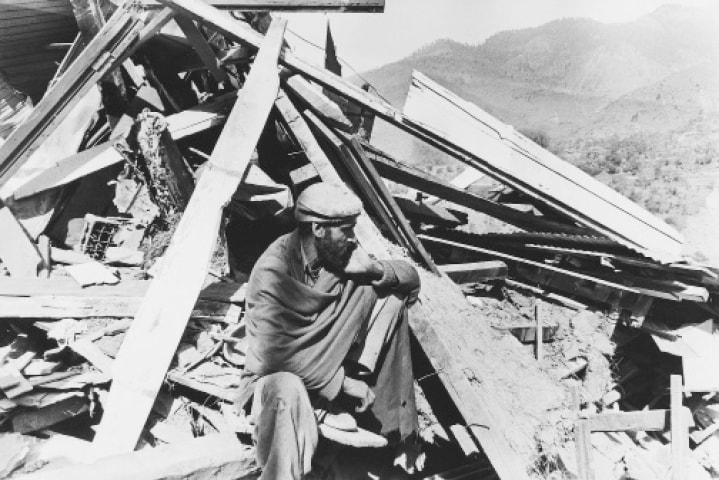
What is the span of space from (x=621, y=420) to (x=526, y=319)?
1137 mm

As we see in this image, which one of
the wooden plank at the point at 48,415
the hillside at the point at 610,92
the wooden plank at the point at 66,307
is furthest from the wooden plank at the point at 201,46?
the hillside at the point at 610,92

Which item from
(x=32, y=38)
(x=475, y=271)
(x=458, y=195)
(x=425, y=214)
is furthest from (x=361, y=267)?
(x=32, y=38)

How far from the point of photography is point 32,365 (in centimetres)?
267

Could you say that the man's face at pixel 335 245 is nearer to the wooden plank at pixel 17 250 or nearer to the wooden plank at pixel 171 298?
the wooden plank at pixel 171 298

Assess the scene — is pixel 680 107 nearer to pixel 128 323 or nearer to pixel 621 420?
pixel 621 420

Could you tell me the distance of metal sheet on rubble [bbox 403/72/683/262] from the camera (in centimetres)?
365

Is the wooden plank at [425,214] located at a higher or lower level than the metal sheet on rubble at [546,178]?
lower

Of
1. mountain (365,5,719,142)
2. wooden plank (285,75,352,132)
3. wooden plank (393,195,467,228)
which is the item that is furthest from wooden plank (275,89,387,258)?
mountain (365,5,719,142)

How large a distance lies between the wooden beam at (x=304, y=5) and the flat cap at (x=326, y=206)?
2.19 m

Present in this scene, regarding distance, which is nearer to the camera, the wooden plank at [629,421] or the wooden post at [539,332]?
the wooden plank at [629,421]

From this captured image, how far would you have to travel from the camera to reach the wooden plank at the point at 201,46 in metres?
3.68

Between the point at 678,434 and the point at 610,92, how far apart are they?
3280cm

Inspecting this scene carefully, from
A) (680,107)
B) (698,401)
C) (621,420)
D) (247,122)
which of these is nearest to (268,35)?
(247,122)

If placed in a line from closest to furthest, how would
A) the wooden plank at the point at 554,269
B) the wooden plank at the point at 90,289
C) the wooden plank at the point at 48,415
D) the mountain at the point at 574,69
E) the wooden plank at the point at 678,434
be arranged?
the wooden plank at the point at 48,415, the wooden plank at the point at 90,289, the wooden plank at the point at 678,434, the wooden plank at the point at 554,269, the mountain at the point at 574,69
